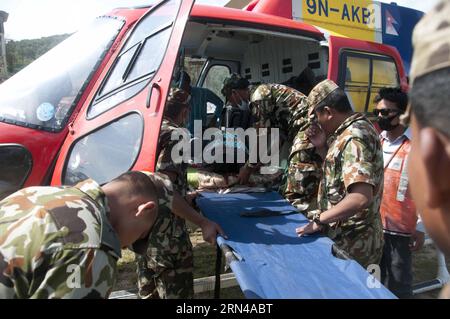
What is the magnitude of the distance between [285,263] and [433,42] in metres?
1.53

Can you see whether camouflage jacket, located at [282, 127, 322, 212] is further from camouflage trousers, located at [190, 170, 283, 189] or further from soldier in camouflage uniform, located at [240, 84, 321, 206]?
camouflage trousers, located at [190, 170, 283, 189]

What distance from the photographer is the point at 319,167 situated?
9.88 ft

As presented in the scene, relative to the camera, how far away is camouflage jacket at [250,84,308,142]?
3.46 metres

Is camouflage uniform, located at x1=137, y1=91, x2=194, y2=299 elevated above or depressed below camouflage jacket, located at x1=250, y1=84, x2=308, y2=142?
below

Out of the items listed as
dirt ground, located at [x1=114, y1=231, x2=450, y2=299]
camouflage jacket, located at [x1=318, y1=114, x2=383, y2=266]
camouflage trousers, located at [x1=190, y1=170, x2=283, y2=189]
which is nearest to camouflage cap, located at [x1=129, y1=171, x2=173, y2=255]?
camouflage jacket, located at [x1=318, y1=114, x2=383, y2=266]

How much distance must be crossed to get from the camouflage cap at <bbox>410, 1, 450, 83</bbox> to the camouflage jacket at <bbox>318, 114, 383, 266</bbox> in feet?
4.71

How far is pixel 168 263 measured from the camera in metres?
2.48

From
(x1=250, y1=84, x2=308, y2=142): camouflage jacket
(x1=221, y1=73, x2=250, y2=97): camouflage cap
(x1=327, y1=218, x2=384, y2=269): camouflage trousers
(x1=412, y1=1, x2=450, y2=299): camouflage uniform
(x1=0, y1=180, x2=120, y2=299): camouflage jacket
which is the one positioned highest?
(x1=221, y1=73, x2=250, y2=97): camouflage cap

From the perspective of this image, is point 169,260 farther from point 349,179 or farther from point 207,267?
point 207,267

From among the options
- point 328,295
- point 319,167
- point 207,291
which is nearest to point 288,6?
point 319,167

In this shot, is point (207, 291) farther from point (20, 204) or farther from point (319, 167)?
point (20, 204)

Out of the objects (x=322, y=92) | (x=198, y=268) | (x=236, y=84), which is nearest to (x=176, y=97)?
(x=322, y=92)

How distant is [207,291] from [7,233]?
2593mm

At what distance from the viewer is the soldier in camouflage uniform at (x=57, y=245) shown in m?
0.98
